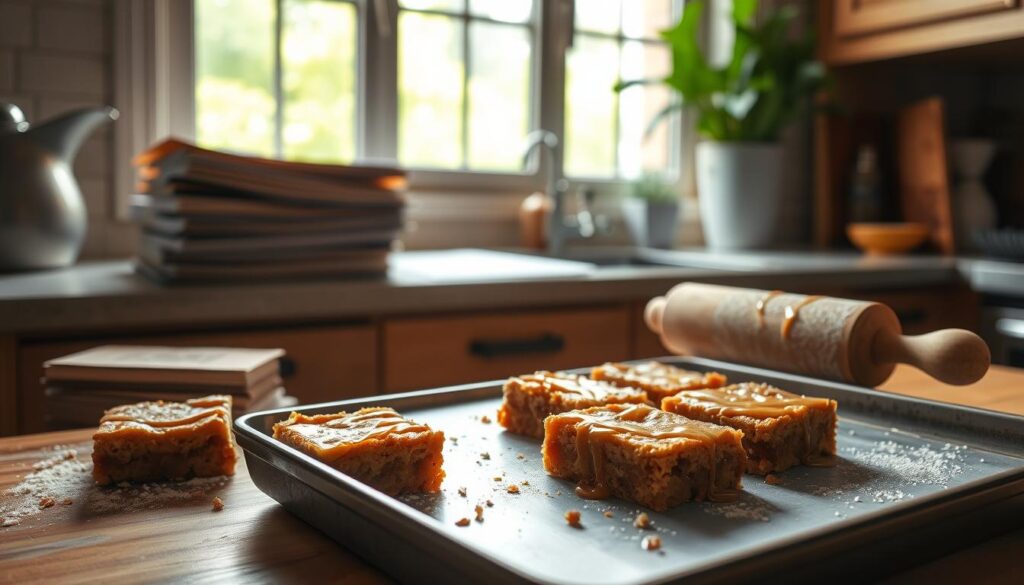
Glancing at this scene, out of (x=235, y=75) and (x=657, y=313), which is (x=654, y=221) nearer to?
(x=235, y=75)

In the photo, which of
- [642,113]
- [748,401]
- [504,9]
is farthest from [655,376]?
[642,113]

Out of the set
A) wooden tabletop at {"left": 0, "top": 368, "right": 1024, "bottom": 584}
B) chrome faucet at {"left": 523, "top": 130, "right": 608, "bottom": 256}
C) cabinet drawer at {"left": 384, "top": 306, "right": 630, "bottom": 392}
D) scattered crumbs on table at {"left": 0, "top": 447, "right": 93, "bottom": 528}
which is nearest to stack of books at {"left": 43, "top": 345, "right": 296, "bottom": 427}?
scattered crumbs on table at {"left": 0, "top": 447, "right": 93, "bottom": 528}

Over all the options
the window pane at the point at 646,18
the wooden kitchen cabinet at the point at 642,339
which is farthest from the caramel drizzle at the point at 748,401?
the window pane at the point at 646,18

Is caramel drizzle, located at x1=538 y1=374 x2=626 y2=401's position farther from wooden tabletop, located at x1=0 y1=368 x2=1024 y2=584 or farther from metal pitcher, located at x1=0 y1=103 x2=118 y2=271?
metal pitcher, located at x1=0 y1=103 x2=118 y2=271

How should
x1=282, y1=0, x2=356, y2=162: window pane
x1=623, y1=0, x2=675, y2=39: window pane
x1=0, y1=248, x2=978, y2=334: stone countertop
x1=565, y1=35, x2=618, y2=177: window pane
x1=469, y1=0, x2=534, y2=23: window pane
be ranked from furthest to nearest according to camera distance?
x1=623, y1=0, x2=675, y2=39: window pane
x1=565, y1=35, x2=618, y2=177: window pane
x1=469, y1=0, x2=534, y2=23: window pane
x1=282, y1=0, x2=356, y2=162: window pane
x1=0, y1=248, x2=978, y2=334: stone countertop

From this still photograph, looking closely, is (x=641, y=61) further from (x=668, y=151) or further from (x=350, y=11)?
(x=350, y=11)

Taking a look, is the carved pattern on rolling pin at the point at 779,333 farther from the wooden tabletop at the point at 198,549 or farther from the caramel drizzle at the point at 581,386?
the wooden tabletop at the point at 198,549
